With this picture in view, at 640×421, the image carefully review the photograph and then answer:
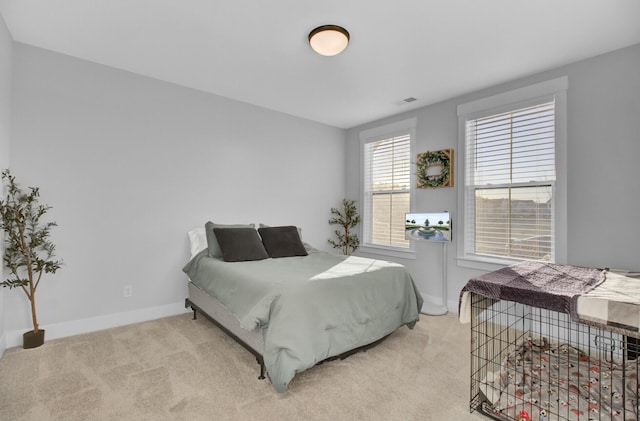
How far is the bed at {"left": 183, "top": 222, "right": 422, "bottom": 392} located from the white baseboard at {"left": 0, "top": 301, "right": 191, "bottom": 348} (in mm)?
310

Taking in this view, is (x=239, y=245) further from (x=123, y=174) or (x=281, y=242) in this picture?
(x=123, y=174)

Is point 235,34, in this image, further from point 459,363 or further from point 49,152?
point 459,363

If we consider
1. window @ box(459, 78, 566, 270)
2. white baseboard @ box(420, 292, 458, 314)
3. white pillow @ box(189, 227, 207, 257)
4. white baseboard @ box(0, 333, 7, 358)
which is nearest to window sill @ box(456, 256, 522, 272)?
window @ box(459, 78, 566, 270)

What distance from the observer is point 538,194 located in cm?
315

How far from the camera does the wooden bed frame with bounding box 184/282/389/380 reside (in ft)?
7.47

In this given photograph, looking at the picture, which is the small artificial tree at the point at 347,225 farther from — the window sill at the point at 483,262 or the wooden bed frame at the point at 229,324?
the wooden bed frame at the point at 229,324

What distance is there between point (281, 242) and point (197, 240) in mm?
951

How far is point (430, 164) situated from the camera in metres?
4.02

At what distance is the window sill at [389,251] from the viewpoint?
4267mm

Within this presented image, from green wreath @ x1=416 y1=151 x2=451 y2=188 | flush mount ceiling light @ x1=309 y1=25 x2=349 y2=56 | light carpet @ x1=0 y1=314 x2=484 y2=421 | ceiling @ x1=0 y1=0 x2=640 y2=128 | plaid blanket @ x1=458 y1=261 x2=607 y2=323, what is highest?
ceiling @ x1=0 y1=0 x2=640 y2=128

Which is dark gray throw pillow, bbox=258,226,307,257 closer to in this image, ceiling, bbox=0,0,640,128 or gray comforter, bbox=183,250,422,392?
gray comforter, bbox=183,250,422,392

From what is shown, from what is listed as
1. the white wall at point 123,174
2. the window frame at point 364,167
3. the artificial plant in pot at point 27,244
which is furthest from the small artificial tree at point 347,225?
the artificial plant in pot at point 27,244

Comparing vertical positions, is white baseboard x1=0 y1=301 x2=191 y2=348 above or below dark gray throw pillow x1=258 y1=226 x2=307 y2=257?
below

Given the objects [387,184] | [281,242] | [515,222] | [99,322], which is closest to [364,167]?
[387,184]
